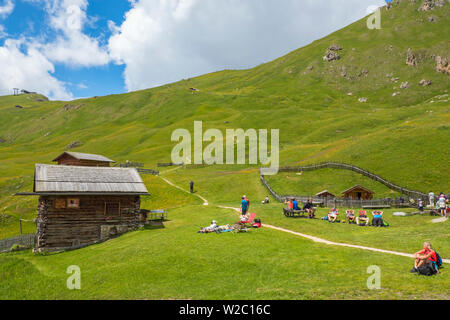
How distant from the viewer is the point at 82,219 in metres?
32.1

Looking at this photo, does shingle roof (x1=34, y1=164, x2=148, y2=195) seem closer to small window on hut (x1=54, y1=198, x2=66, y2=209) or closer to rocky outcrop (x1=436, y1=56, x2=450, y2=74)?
small window on hut (x1=54, y1=198, x2=66, y2=209)

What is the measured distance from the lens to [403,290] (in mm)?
12188

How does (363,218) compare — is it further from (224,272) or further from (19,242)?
(19,242)

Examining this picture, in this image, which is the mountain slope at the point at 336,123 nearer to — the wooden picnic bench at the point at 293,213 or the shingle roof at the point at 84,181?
the shingle roof at the point at 84,181

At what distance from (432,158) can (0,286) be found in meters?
64.3

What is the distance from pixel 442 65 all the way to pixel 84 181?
192 metres

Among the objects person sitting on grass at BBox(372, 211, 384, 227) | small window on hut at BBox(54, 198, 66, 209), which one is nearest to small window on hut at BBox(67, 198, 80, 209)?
small window on hut at BBox(54, 198, 66, 209)

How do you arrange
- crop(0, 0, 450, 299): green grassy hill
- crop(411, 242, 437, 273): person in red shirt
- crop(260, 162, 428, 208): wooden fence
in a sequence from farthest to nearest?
crop(260, 162, 428, 208): wooden fence < crop(0, 0, 450, 299): green grassy hill < crop(411, 242, 437, 273): person in red shirt

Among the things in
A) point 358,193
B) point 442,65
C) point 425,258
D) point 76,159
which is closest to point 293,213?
point 358,193

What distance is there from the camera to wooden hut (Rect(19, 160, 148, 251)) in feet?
101

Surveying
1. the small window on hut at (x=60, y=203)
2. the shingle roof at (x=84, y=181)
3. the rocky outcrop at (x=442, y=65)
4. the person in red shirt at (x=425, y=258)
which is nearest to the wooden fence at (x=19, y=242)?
the small window on hut at (x=60, y=203)

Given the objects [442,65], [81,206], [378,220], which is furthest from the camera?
[442,65]

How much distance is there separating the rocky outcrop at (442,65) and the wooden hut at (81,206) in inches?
7237

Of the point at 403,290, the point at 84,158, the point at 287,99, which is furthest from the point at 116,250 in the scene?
the point at 287,99
